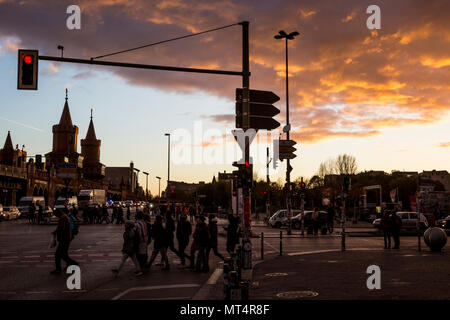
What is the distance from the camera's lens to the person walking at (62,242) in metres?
13.8

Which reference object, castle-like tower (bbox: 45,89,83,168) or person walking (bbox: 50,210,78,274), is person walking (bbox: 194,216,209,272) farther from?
castle-like tower (bbox: 45,89,83,168)

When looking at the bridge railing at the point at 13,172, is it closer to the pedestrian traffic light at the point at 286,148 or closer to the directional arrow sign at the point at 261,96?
the pedestrian traffic light at the point at 286,148

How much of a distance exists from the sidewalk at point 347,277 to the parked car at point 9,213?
44466 millimetres

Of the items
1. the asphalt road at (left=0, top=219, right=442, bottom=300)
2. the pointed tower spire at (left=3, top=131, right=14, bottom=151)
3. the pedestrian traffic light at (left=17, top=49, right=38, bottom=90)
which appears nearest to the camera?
the asphalt road at (left=0, top=219, right=442, bottom=300)

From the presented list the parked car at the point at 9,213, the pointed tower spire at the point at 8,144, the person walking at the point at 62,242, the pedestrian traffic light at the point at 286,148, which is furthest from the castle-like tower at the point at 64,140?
the person walking at the point at 62,242

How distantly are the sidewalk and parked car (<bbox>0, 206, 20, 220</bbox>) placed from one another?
44.5m

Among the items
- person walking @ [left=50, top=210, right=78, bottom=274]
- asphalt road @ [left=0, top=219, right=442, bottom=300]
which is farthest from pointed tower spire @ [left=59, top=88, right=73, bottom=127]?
person walking @ [left=50, top=210, right=78, bottom=274]

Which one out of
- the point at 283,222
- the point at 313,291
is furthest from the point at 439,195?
the point at 313,291

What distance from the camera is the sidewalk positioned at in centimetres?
993

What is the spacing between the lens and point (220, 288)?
1124 centimetres

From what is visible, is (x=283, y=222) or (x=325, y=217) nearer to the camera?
(x=325, y=217)
